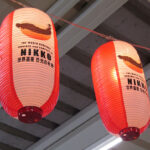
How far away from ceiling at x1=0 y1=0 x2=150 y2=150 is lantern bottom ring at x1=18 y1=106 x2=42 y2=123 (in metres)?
1.56

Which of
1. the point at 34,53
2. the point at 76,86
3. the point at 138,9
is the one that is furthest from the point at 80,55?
the point at 34,53

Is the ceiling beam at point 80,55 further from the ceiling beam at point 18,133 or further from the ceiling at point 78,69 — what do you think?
the ceiling beam at point 18,133

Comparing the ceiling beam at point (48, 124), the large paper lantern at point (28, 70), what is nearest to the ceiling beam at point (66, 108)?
the ceiling beam at point (48, 124)

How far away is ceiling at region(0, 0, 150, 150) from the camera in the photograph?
3.97m

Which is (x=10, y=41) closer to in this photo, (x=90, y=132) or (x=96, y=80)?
(x=96, y=80)

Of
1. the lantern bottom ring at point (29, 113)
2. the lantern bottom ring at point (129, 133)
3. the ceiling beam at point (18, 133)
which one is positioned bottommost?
the lantern bottom ring at point (129, 133)

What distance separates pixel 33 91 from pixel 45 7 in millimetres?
1624

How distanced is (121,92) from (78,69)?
6.57ft

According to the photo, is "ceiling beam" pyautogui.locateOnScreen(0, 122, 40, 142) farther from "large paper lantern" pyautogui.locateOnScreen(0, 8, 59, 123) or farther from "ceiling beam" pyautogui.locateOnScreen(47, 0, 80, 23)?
"large paper lantern" pyautogui.locateOnScreen(0, 8, 59, 123)

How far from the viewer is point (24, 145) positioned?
20.2 feet

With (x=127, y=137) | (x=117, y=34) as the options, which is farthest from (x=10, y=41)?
(x=117, y=34)

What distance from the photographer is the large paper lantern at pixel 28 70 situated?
2.63 metres

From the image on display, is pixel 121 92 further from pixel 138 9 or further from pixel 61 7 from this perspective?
pixel 138 9

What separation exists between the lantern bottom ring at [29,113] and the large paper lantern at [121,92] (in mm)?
678
